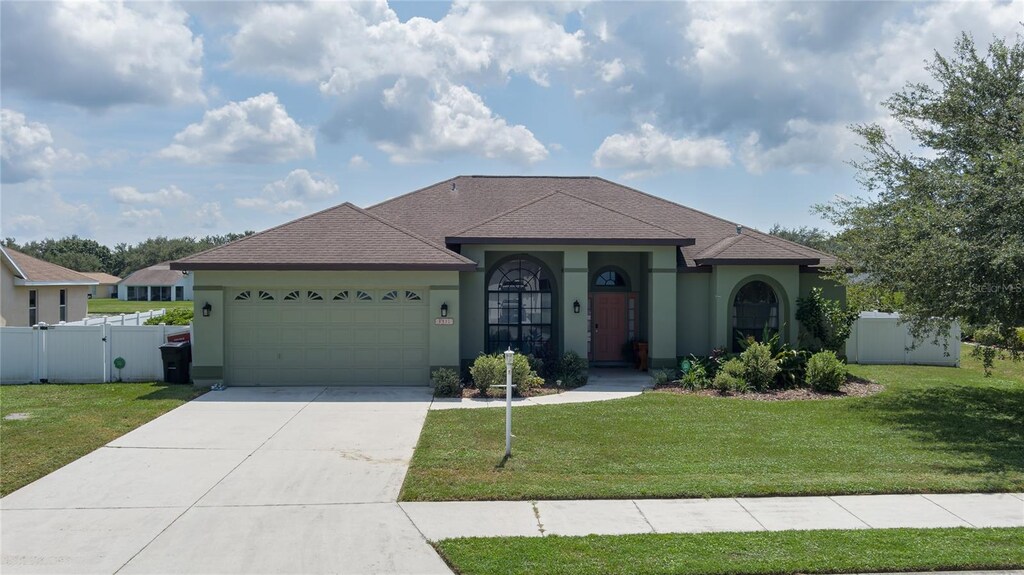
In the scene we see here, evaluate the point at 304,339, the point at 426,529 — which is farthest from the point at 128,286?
the point at 426,529

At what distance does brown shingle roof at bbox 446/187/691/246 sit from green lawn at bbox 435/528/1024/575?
9962 millimetres

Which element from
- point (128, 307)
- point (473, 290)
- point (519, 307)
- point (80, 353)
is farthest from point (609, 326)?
point (128, 307)

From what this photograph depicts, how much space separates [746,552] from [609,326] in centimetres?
1237

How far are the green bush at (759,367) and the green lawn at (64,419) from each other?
38.2 feet

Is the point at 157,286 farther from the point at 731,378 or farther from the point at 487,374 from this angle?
the point at 731,378

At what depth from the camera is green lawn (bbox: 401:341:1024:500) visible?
8.41 metres

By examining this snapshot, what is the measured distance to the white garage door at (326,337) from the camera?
15.4m

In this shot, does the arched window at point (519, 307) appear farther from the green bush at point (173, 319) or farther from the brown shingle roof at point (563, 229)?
the green bush at point (173, 319)

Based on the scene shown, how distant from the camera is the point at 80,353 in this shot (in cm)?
1606

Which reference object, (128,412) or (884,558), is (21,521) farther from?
(884,558)

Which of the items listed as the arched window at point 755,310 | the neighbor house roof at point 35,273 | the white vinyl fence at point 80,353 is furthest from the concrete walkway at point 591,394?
the neighbor house roof at point 35,273

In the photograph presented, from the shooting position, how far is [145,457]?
Result: 9883 millimetres

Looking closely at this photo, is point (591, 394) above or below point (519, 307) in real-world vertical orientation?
below

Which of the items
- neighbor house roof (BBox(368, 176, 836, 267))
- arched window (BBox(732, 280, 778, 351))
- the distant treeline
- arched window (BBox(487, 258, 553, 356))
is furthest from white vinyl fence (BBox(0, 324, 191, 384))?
the distant treeline
